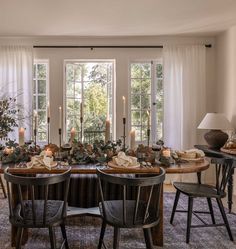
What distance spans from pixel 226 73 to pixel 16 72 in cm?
327

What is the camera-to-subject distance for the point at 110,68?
199 inches

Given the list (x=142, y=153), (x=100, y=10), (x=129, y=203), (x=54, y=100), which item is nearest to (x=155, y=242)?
(x=129, y=203)

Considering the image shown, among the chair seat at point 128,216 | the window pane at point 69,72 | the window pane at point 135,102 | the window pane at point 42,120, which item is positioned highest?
the window pane at point 69,72

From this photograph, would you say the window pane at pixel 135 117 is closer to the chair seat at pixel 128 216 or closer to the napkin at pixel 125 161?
the napkin at pixel 125 161

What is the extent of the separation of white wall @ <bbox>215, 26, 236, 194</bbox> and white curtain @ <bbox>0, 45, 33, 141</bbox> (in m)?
3.01

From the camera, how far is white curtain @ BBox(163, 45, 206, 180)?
4.79 metres

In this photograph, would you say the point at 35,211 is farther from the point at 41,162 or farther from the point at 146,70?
the point at 146,70

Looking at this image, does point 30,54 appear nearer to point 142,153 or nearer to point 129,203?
point 142,153

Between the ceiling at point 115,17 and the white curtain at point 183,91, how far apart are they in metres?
0.34

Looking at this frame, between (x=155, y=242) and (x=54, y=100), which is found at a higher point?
(x=54, y=100)

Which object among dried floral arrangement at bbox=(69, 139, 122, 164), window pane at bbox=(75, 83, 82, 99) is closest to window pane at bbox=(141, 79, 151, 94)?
window pane at bbox=(75, 83, 82, 99)

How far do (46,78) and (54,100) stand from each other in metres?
0.40

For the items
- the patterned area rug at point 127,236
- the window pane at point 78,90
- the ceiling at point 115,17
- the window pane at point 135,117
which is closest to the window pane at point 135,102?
the window pane at point 135,117

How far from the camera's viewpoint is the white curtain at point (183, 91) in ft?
15.7
